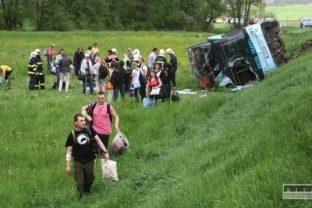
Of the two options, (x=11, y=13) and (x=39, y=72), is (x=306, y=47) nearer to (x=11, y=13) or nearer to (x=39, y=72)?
(x=39, y=72)

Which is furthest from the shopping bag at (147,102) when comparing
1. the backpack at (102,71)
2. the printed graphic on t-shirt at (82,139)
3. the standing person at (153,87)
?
the printed graphic on t-shirt at (82,139)

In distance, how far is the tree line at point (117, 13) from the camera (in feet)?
290

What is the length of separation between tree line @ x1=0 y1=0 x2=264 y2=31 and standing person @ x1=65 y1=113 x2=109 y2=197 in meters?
79.6

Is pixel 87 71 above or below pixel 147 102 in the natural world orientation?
above

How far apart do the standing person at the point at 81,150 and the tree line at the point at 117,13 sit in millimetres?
79641

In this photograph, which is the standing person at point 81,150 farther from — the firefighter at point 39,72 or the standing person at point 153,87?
the firefighter at point 39,72

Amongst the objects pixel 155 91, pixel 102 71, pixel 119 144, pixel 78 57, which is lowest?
pixel 119 144

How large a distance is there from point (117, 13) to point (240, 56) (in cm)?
7710

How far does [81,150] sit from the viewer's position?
34.3 feet

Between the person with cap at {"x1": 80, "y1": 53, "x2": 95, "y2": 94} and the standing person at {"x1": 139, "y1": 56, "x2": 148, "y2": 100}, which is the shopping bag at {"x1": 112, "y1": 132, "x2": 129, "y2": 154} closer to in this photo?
the standing person at {"x1": 139, "y1": 56, "x2": 148, "y2": 100}

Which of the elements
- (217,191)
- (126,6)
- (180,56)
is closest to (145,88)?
(217,191)

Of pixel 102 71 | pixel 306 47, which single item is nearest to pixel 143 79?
pixel 102 71

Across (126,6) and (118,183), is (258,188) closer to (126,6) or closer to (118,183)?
(118,183)

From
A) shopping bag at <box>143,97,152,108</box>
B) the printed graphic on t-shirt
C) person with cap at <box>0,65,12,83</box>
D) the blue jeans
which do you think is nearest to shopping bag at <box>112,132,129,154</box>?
the printed graphic on t-shirt
